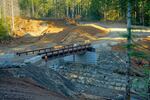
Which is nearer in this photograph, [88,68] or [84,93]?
[84,93]

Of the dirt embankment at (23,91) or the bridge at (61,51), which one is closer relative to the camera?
the dirt embankment at (23,91)

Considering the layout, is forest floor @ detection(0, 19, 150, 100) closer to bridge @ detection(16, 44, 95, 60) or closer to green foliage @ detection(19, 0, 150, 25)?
bridge @ detection(16, 44, 95, 60)

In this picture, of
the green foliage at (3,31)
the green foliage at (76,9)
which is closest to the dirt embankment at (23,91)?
the green foliage at (3,31)

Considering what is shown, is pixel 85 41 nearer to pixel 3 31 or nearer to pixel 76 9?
pixel 3 31

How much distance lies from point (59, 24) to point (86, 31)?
1306 centimetres

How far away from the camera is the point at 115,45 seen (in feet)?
162

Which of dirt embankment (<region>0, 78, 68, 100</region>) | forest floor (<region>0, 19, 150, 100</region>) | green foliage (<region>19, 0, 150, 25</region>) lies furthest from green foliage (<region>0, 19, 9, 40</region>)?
dirt embankment (<region>0, 78, 68, 100</region>)

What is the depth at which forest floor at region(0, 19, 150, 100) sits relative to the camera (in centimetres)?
3212

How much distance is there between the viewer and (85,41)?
55875 mm

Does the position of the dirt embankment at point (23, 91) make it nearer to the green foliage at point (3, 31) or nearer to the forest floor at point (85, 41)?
the forest floor at point (85, 41)

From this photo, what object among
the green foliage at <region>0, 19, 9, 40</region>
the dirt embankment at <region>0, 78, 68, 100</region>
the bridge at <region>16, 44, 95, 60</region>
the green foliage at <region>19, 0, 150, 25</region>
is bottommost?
the dirt embankment at <region>0, 78, 68, 100</region>

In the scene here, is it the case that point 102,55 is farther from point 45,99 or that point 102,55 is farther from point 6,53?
point 45,99

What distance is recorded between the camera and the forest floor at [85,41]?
32.1 m

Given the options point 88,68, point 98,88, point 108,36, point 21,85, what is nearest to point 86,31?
point 108,36
